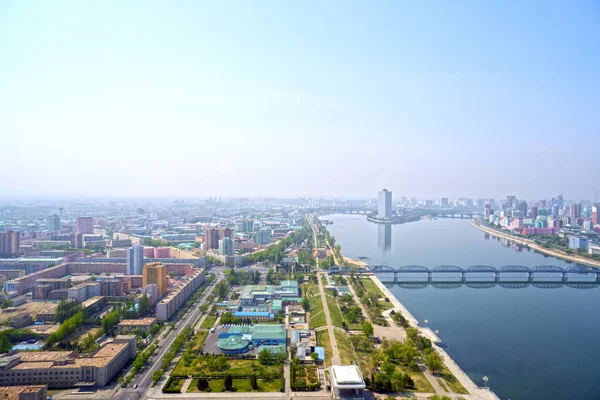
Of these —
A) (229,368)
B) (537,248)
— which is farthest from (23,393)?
(537,248)

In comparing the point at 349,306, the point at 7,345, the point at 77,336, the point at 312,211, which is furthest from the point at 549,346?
the point at 312,211

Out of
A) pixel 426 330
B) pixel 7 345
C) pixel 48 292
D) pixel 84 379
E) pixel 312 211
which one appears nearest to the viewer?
pixel 84 379

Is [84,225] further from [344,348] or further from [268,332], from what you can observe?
[344,348]

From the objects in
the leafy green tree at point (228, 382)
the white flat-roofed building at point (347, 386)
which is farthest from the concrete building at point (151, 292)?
the white flat-roofed building at point (347, 386)

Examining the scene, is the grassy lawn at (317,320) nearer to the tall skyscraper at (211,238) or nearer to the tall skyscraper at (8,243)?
the tall skyscraper at (211,238)

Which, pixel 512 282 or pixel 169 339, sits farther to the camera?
pixel 512 282

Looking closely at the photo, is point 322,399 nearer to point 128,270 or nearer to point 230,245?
point 128,270
